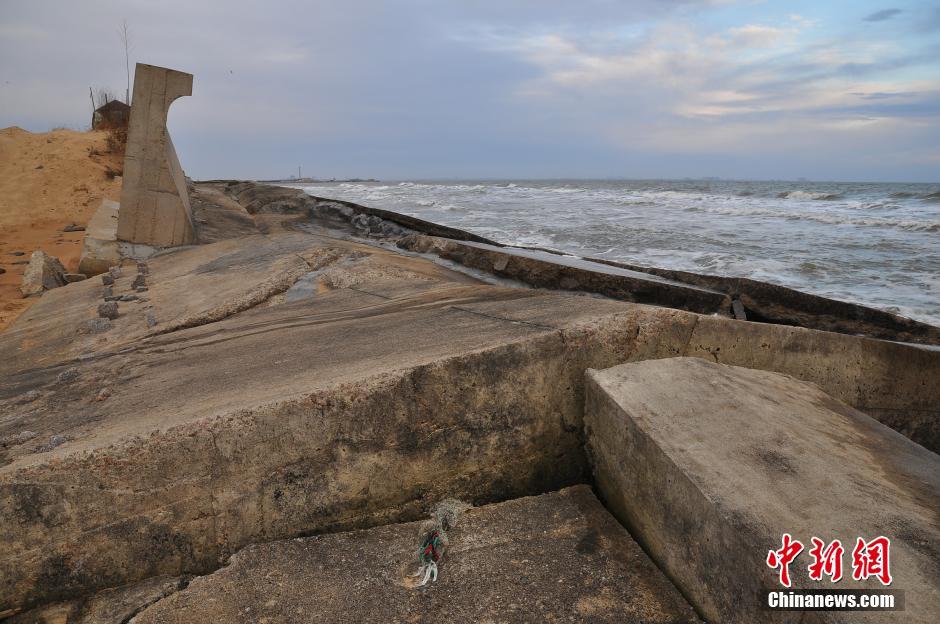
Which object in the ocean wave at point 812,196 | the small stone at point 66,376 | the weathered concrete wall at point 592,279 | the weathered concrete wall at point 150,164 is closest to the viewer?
the small stone at point 66,376

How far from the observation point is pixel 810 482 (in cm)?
150

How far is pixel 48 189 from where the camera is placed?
14.7 metres

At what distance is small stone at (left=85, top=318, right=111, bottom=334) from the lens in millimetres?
3975

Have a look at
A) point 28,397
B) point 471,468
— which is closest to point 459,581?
point 471,468

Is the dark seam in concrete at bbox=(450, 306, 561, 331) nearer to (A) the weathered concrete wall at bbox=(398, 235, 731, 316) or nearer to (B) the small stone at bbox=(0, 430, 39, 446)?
(A) the weathered concrete wall at bbox=(398, 235, 731, 316)

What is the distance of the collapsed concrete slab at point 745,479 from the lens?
130cm

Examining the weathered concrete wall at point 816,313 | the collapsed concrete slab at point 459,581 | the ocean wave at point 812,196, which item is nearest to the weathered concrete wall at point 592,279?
the weathered concrete wall at point 816,313

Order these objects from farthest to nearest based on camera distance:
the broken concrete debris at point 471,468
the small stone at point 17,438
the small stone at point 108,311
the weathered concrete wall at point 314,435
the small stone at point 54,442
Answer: the small stone at point 108,311 → the small stone at point 17,438 → the small stone at point 54,442 → the weathered concrete wall at point 314,435 → the broken concrete debris at point 471,468

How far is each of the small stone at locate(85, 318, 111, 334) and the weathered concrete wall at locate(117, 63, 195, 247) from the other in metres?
2.59

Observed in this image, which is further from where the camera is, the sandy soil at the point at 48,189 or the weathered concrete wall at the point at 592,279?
the sandy soil at the point at 48,189

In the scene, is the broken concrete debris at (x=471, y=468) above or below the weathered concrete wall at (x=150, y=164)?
below

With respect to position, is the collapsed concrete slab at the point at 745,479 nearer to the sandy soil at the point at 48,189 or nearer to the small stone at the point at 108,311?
the small stone at the point at 108,311

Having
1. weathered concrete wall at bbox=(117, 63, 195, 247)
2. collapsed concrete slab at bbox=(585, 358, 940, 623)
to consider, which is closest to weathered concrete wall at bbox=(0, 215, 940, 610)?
collapsed concrete slab at bbox=(585, 358, 940, 623)

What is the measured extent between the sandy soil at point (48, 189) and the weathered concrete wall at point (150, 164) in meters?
2.21
